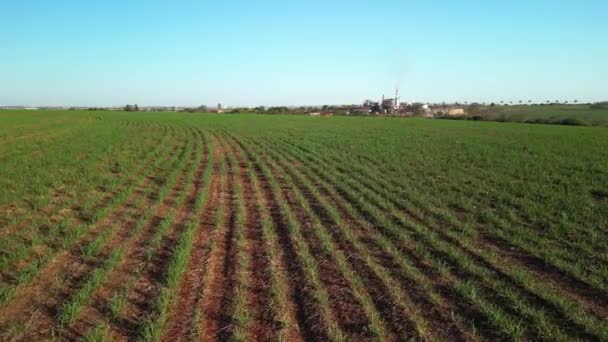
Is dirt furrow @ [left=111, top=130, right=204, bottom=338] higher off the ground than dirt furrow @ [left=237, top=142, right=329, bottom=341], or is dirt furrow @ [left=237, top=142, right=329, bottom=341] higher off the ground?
dirt furrow @ [left=111, top=130, right=204, bottom=338]

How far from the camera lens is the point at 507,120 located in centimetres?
7069

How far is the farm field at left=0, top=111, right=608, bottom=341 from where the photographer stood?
4359 millimetres

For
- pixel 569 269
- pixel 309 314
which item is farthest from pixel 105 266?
pixel 569 269

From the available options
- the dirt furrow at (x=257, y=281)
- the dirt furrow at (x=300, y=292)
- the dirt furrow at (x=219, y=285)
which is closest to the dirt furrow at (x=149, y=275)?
the dirt furrow at (x=219, y=285)

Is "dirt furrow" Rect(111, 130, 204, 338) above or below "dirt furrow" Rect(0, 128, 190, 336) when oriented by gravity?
below

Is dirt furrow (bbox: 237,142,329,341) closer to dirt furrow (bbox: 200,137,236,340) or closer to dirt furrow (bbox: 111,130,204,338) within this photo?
dirt furrow (bbox: 200,137,236,340)

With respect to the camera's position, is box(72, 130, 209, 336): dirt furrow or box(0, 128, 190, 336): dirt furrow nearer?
box(72, 130, 209, 336): dirt furrow

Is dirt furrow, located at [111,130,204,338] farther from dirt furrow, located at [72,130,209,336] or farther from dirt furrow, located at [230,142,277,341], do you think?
dirt furrow, located at [230,142,277,341]

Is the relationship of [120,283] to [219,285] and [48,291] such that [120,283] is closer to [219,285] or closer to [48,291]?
[48,291]

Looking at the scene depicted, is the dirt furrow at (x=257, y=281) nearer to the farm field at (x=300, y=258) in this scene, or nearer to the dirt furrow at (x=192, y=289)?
the farm field at (x=300, y=258)

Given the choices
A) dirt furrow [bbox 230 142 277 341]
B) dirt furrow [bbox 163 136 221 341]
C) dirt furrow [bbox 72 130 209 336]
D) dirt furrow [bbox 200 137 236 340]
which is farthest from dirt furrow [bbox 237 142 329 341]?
dirt furrow [bbox 72 130 209 336]

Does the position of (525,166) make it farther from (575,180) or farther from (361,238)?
(361,238)

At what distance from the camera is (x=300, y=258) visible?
6.26m

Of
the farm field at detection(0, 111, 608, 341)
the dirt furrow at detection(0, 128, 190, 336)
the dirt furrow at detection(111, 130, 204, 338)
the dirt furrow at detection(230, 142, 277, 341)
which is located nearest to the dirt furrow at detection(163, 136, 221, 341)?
the farm field at detection(0, 111, 608, 341)
